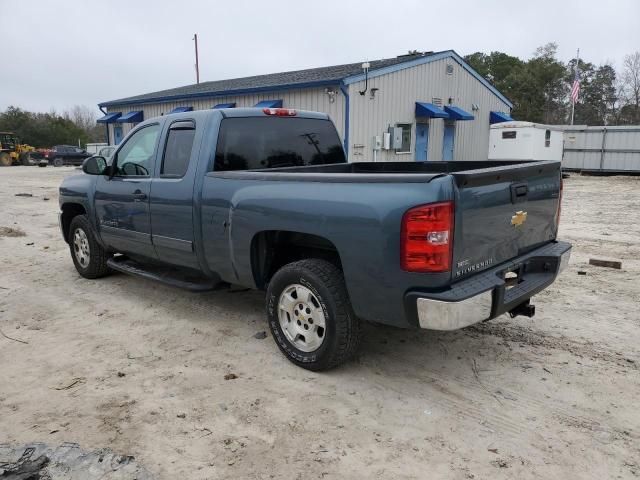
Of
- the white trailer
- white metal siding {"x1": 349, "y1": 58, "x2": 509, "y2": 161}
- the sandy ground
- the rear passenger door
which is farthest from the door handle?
the white trailer

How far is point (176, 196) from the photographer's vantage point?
4621 millimetres

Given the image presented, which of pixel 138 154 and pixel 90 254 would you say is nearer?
pixel 138 154

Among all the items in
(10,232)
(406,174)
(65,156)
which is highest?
(406,174)

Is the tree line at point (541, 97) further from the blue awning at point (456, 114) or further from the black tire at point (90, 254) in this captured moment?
the black tire at point (90, 254)

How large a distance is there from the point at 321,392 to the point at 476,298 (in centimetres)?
123

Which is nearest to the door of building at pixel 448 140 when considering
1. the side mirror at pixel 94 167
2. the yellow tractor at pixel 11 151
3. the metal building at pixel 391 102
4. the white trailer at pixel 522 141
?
the metal building at pixel 391 102

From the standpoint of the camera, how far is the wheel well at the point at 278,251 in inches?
155

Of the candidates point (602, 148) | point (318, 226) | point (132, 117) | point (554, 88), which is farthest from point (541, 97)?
point (318, 226)

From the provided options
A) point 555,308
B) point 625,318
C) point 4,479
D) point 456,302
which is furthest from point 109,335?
point 625,318

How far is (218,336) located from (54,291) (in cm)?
254

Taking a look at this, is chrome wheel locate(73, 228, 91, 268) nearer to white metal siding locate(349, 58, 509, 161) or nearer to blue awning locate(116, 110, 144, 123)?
white metal siding locate(349, 58, 509, 161)

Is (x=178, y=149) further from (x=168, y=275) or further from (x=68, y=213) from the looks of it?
(x=68, y=213)

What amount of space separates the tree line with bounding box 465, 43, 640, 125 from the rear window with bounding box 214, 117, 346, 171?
145ft

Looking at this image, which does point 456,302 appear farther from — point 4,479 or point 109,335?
point 109,335
